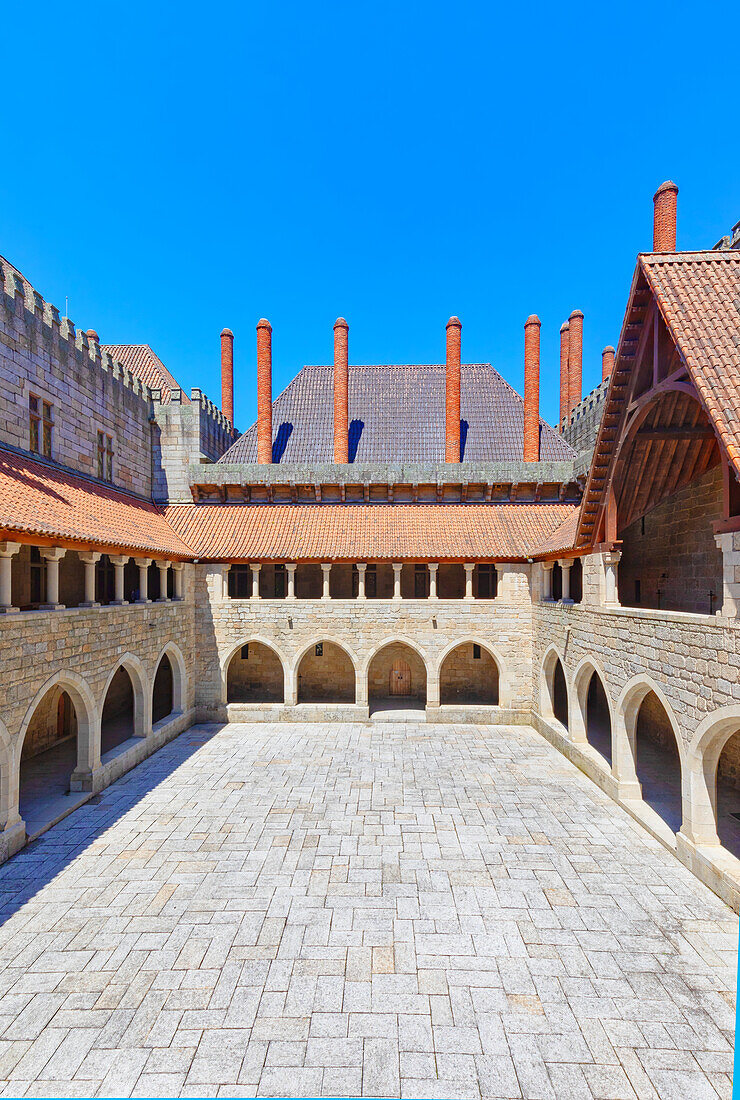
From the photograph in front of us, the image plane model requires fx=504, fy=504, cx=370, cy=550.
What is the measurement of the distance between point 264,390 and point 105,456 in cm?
628

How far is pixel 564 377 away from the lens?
Answer: 870 inches

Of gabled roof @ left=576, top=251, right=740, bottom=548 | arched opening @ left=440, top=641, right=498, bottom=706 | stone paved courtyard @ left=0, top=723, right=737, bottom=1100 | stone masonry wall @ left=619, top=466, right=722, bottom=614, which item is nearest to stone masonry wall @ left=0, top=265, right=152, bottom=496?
stone paved courtyard @ left=0, top=723, right=737, bottom=1100

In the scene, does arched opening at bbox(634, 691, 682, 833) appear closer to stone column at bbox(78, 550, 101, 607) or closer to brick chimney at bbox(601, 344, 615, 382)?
stone column at bbox(78, 550, 101, 607)

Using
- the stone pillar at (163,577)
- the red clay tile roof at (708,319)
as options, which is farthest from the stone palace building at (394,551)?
the stone pillar at (163,577)

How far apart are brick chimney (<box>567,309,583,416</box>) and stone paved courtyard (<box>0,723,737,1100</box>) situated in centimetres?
1654

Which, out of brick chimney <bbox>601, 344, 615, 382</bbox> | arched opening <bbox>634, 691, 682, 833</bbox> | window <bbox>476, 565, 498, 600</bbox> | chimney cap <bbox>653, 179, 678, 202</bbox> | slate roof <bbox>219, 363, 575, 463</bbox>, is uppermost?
chimney cap <bbox>653, 179, 678, 202</bbox>

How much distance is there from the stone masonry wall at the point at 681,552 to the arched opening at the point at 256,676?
11.9 m

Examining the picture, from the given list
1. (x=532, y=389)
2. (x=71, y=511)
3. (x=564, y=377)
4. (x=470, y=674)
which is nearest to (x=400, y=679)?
(x=470, y=674)

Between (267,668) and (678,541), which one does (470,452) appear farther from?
(267,668)

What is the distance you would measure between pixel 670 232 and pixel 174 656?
1816 cm

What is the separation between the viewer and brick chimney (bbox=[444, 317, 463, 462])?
57.8ft

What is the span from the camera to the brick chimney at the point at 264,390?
18438mm

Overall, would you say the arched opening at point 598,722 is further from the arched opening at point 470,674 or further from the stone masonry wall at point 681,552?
the arched opening at point 470,674

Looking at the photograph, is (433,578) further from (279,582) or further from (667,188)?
(667,188)
